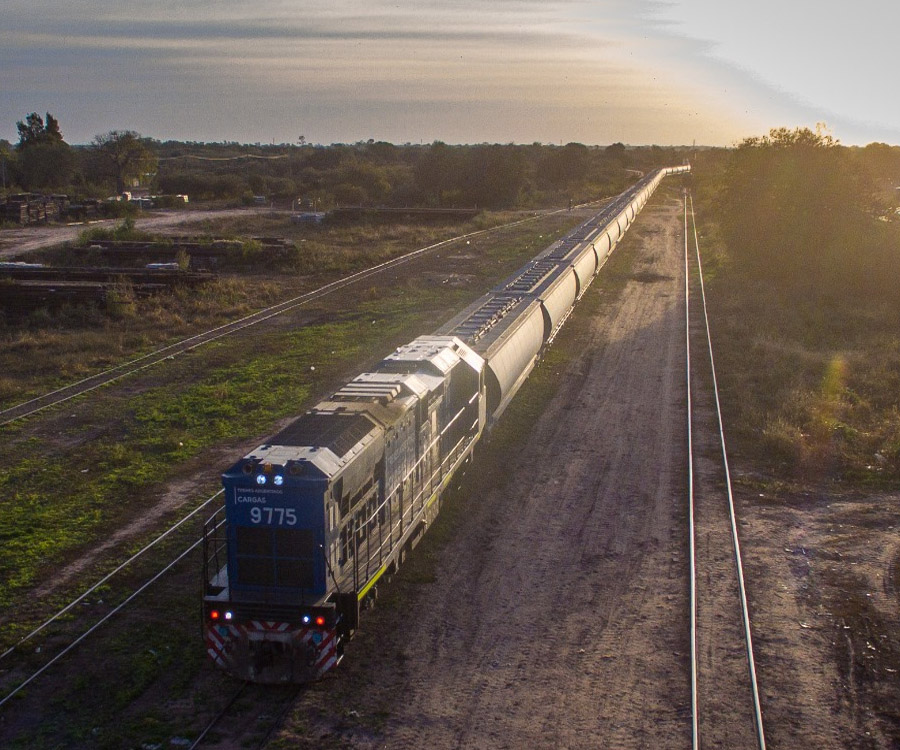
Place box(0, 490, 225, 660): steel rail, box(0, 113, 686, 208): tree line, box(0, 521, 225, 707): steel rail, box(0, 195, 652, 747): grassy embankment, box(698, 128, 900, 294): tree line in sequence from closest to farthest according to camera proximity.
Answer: box(0, 195, 652, 747): grassy embankment
box(0, 521, 225, 707): steel rail
box(0, 490, 225, 660): steel rail
box(698, 128, 900, 294): tree line
box(0, 113, 686, 208): tree line

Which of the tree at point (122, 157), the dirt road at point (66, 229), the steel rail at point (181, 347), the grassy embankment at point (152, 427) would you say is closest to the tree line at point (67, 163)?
the tree at point (122, 157)

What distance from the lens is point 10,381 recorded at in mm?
28234

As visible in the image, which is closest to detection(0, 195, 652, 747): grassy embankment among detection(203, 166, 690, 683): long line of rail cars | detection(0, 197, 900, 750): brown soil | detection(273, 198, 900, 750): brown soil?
detection(0, 197, 900, 750): brown soil

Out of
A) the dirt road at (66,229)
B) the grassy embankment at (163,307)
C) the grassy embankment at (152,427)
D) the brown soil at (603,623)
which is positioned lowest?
the brown soil at (603,623)

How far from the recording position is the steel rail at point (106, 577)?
42.6ft

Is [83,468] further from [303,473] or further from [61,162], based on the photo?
[61,162]

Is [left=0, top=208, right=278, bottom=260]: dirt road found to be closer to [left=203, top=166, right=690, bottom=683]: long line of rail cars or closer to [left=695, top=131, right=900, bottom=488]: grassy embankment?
[left=695, top=131, right=900, bottom=488]: grassy embankment

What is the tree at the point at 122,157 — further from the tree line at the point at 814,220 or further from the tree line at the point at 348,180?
the tree line at the point at 814,220

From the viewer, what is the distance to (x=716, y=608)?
1427 centimetres

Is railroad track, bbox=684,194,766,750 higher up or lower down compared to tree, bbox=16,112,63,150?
lower down

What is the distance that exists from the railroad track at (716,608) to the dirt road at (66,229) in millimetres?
48932

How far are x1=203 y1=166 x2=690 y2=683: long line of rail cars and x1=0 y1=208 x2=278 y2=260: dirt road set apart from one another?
159ft

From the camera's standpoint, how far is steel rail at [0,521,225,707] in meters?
11.8

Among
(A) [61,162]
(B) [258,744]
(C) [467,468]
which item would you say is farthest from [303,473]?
(A) [61,162]
